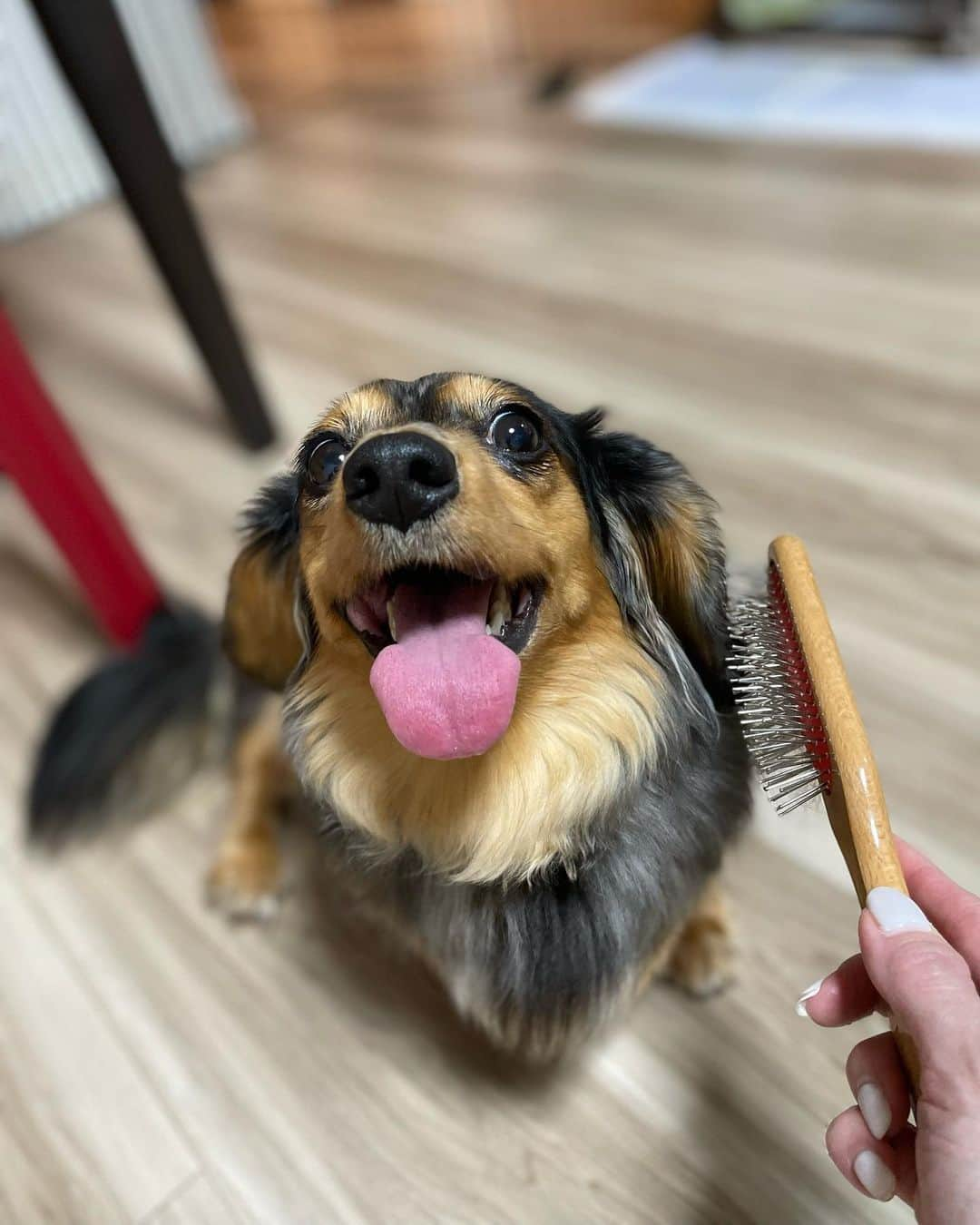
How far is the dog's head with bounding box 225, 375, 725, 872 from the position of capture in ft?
2.11

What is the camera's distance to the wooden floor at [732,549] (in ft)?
3.09

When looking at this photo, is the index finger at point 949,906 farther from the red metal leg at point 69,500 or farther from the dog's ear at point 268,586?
the red metal leg at point 69,500

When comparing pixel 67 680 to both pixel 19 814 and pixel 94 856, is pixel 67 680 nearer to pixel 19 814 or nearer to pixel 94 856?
pixel 19 814

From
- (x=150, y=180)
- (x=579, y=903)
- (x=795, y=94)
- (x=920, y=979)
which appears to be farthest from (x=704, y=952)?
(x=795, y=94)

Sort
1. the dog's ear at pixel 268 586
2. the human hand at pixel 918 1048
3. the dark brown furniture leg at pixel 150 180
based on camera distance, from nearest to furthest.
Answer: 1. the human hand at pixel 918 1048
2. the dog's ear at pixel 268 586
3. the dark brown furniture leg at pixel 150 180

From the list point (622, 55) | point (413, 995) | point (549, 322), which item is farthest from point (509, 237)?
point (413, 995)

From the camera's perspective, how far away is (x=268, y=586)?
86 cm

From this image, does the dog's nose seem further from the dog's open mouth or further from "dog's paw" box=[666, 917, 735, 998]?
"dog's paw" box=[666, 917, 735, 998]

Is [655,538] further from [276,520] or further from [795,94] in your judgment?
[795,94]

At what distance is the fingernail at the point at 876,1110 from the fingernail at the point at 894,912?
0.47 feet

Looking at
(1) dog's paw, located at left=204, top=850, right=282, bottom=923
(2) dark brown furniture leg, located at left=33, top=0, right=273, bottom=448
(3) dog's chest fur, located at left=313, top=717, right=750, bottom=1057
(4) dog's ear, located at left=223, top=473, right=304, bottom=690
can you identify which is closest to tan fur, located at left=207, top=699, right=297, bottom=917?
(1) dog's paw, located at left=204, top=850, right=282, bottom=923

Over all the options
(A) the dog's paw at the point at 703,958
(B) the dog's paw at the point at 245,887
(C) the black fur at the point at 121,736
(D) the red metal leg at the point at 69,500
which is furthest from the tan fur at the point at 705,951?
(D) the red metal leg at the point at 69,500

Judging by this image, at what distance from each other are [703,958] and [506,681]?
1.75ft

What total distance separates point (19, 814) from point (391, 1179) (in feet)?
2.61
